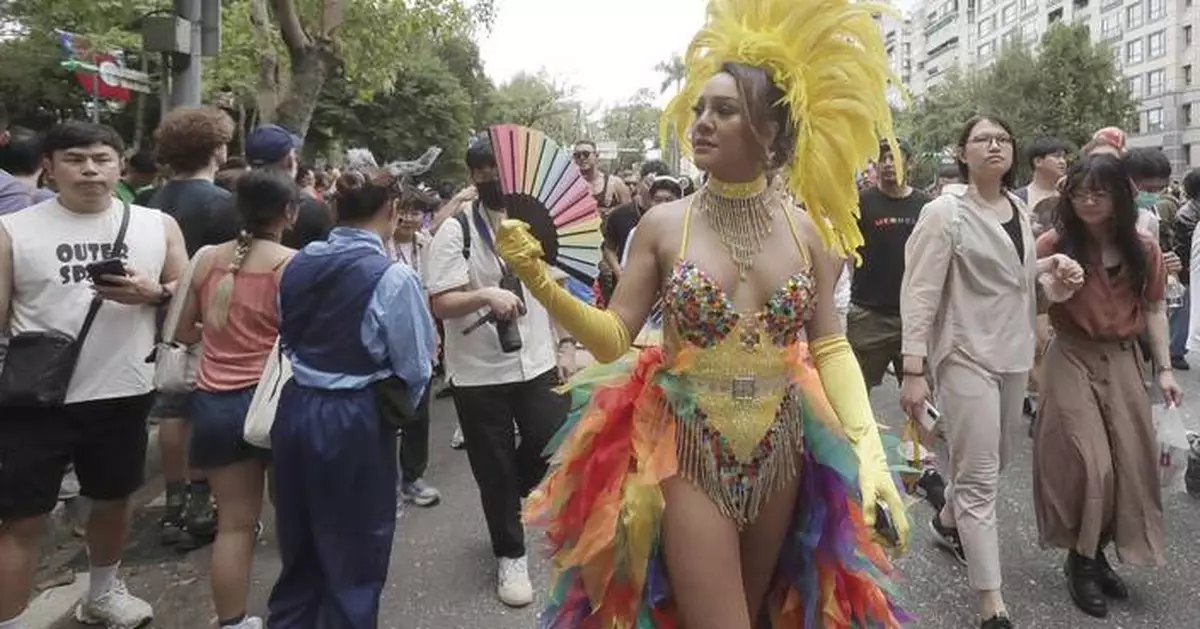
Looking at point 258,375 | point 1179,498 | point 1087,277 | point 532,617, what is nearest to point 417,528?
point 532,617

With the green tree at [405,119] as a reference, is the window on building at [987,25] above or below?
above

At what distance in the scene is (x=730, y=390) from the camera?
7.31 feet

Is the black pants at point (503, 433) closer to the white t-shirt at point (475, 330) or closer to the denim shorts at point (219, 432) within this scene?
the white t-shirt at point (475, 330)

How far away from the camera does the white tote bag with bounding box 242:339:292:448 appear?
301 centimetres

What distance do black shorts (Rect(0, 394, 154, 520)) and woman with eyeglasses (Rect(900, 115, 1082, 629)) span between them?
3.02 m

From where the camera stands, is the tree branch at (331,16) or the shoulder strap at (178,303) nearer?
the shoulder strap at (178,303)

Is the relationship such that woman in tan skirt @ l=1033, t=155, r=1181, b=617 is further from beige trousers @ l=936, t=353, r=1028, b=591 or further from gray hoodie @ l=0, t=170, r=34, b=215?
gray hoodie @ l=0, t=170, r=34, b=215

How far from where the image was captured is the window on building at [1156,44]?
53734mm

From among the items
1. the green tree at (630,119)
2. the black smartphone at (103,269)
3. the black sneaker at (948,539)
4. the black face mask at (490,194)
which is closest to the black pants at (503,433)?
the black face mask at (490,194)

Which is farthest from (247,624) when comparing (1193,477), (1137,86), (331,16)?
(1137,86)

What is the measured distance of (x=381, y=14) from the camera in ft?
44.1

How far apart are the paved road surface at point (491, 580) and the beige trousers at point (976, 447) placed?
0.96 ft

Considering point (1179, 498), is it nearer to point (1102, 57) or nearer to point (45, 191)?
point (45, 191)

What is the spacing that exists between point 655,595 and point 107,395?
221 cm
